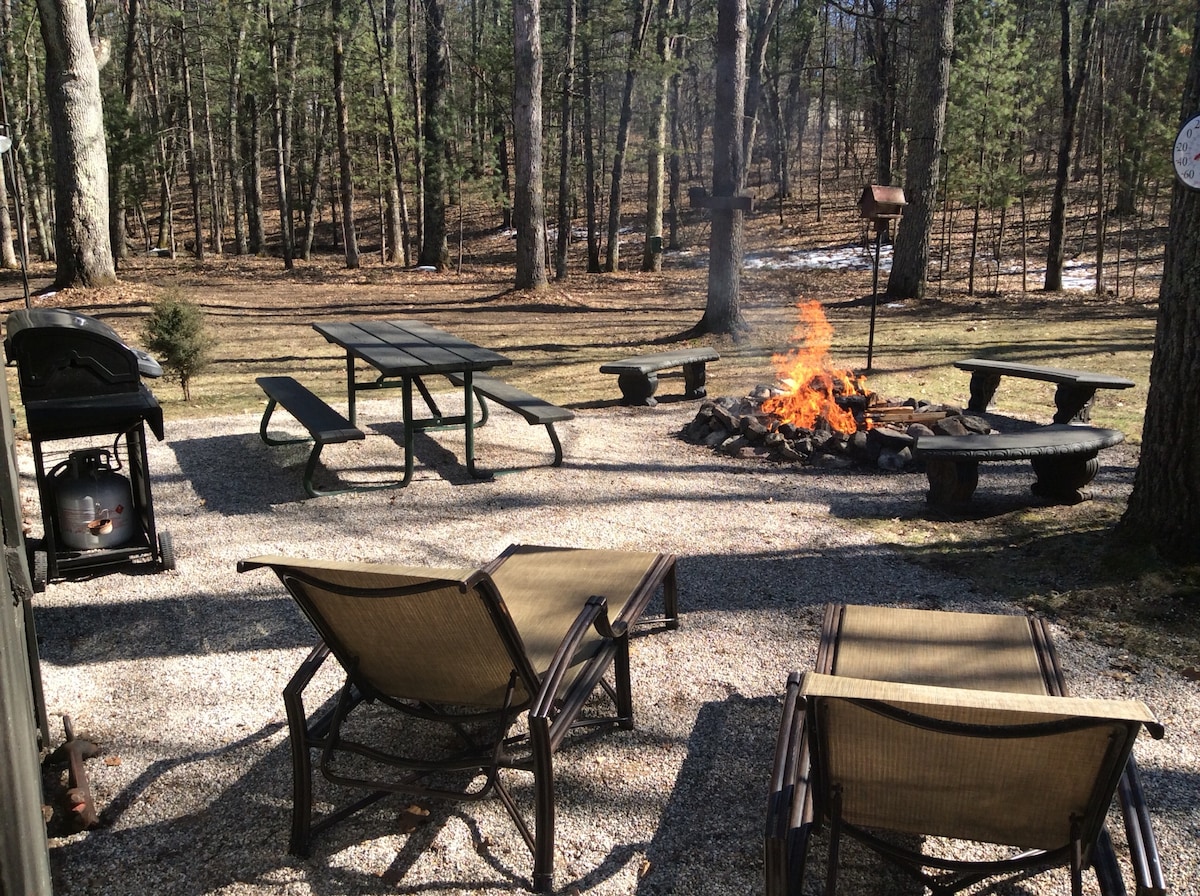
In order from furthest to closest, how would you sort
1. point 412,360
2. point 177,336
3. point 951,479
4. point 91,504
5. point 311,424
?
point 177,336 → point 412,360 → point 311,424 → point 951,479 → point 91,504

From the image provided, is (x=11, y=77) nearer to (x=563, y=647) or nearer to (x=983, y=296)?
(x=983, y=296)

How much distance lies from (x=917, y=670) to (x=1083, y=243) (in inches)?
965

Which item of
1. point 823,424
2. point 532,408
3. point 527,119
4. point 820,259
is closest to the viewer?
point 532,408

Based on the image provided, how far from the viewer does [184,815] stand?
297cm

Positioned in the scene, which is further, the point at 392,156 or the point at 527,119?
the point at 392,156

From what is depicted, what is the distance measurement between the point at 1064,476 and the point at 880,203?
14.4ft

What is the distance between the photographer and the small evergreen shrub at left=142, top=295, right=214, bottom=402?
8516mm

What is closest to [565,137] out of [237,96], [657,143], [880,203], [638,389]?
[657,143]

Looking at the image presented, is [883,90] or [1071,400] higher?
[883,90]

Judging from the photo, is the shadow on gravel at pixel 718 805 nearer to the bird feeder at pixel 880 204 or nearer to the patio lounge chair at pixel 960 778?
the patio lounge chair at pixel 960 778

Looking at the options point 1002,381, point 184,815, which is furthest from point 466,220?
point 184,815

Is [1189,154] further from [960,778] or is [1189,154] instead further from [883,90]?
[883,90]

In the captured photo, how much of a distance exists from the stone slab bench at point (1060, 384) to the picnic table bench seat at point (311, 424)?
5060mm

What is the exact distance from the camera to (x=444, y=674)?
112 inches
